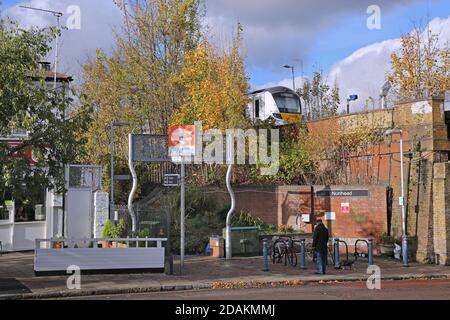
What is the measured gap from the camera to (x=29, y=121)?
1540cm

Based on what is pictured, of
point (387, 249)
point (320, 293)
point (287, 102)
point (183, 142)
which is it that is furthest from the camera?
point (287, 102)

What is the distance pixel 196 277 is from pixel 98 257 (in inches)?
119

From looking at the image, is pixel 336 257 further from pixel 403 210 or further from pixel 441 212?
pixel 441 212

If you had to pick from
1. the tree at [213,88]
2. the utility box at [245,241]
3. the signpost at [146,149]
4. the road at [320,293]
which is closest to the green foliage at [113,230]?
the signpost at [146,149]

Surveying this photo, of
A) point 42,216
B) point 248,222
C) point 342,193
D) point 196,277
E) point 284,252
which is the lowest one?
point 196,277

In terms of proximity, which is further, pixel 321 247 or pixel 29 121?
pixel 321 247

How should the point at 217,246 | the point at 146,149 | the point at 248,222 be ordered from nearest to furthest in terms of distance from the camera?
1. the point at 146,149
2. the point at 217,246
3. the point at 248,222

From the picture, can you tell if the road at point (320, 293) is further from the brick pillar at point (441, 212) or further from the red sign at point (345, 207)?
the red sign at point (345, 207)

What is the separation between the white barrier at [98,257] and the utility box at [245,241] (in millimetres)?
5295

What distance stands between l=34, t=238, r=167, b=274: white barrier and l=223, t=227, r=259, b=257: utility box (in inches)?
208

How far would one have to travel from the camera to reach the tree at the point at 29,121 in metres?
15.6

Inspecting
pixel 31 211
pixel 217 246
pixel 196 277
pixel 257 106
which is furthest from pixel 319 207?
pixel 31 211
